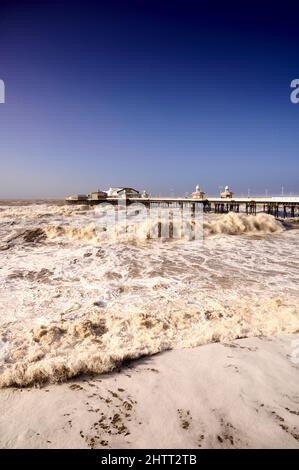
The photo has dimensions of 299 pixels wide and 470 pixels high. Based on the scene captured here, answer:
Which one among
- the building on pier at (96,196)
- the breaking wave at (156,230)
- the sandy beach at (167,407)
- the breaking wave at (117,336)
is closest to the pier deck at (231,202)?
the building on pier at (96,196)

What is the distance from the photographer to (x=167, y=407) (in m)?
3.16

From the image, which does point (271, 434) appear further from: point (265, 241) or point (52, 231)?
point (52, 231)

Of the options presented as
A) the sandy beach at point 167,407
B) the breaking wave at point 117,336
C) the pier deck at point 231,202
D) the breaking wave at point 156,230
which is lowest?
the sandy beach at point 167,407

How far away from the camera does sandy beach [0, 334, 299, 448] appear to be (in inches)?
108

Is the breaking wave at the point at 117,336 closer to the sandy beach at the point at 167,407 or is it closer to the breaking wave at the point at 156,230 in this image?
the sandy beach at the point at 167,407

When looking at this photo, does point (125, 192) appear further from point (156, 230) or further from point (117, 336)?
point (117, 336)

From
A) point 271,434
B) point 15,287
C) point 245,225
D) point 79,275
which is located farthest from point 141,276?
point 245,225

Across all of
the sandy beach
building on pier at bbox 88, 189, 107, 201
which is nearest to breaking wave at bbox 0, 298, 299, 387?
the sandy beach

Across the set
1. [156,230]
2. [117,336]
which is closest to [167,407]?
[117,336]

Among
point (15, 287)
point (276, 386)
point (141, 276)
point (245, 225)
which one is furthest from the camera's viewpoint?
point (245, 225)

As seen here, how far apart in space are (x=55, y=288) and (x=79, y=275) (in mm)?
1399

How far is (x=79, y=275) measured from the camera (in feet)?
30.6

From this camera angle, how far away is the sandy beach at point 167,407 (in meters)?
2.76

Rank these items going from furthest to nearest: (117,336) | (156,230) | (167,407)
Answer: (156,230) → (117,336) → (167,407)
